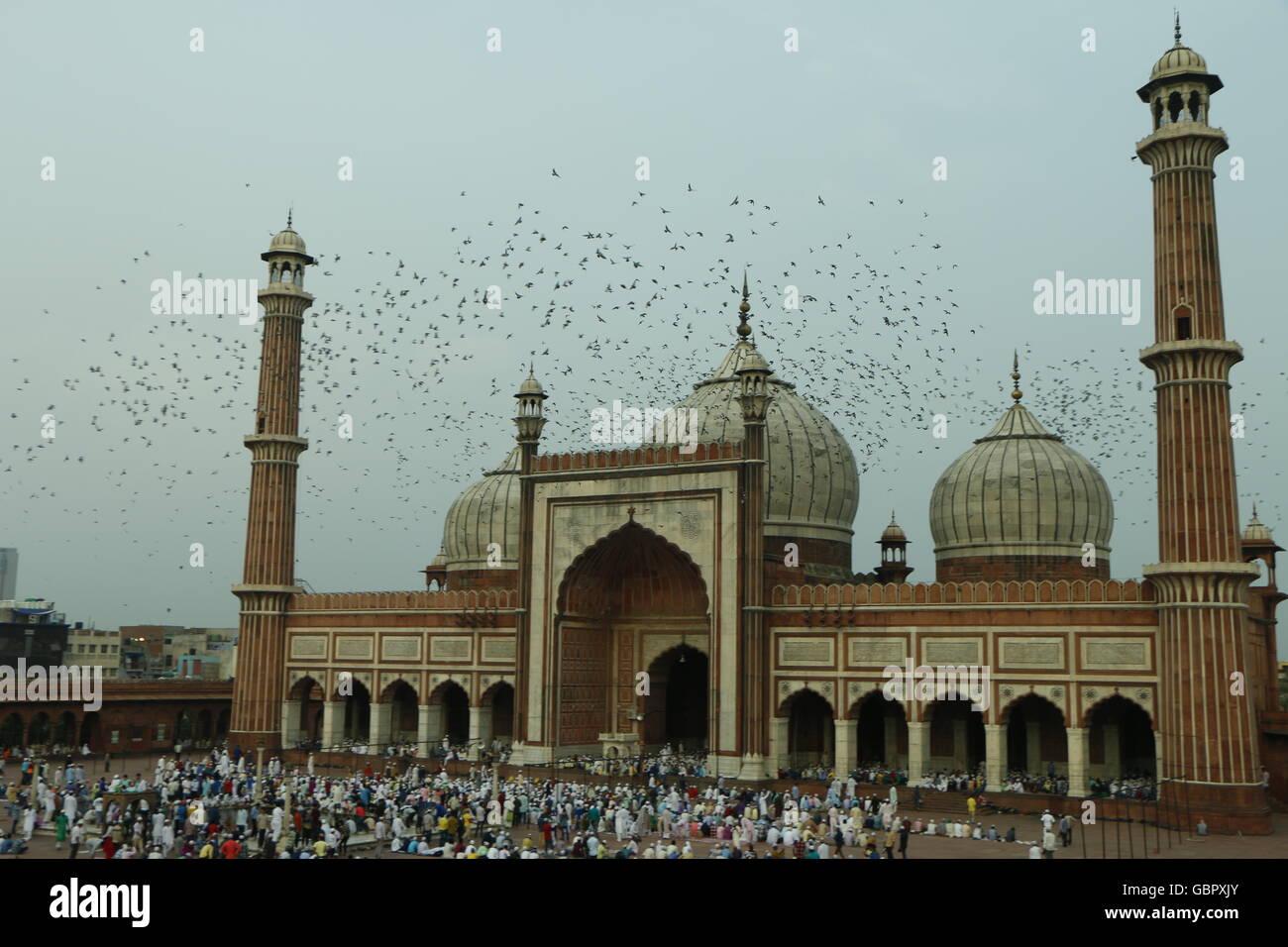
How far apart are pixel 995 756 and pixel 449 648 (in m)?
18.5

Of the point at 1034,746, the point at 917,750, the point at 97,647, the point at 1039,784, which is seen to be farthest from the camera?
the point at 97,647

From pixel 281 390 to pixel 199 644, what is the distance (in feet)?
190

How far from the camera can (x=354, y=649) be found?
42.4 metres

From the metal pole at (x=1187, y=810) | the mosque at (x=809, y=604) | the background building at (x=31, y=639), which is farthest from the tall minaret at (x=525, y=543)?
the background building at (x=31, y=639)

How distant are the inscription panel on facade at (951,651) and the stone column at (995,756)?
5.77ft

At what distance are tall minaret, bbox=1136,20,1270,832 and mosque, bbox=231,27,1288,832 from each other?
2.1 inches

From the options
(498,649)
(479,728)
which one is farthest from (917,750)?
(479,728)

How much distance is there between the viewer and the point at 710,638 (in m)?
34.3

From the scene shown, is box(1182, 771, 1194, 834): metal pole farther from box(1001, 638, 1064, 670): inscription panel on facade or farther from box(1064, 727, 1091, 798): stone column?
box(1001, 638, 1064, 670): inscription panel on facade

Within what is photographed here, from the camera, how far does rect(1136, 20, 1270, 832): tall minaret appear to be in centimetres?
2708

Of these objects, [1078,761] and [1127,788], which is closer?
[1078,761]

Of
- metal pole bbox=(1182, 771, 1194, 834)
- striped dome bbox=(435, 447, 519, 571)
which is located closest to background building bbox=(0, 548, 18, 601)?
striped dome bbox=(435, 447, 519, 571)

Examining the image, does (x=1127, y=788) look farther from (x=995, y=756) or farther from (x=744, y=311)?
(x=744, y=311)
